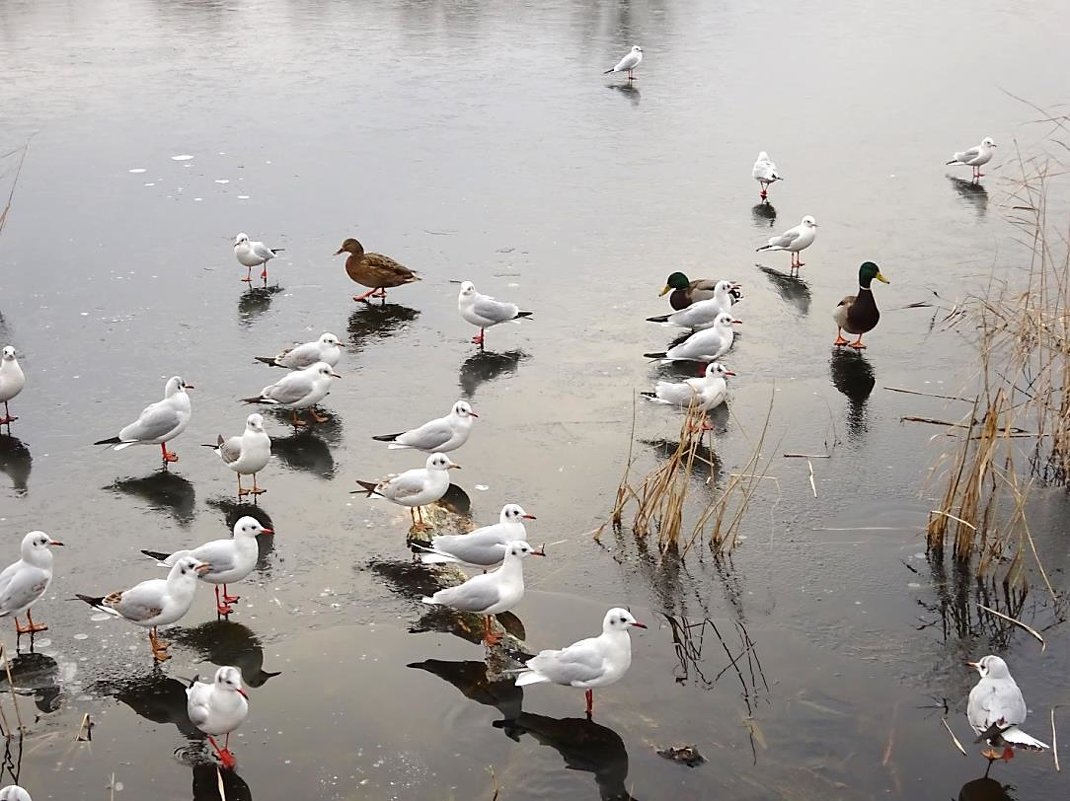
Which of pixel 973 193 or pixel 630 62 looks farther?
pixel 630 62

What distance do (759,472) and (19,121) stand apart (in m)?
11.7

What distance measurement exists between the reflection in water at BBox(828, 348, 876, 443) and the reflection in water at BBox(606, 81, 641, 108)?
26.6 ft

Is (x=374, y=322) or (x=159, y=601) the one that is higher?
(x=159, y=601)

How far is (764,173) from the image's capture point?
562 inches

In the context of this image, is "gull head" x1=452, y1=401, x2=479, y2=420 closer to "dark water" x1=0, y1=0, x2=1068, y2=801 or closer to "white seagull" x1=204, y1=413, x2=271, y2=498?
"dark water" x1=0, y1=0, x2=1068, y2=801

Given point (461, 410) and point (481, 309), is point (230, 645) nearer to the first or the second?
point (461, 410)

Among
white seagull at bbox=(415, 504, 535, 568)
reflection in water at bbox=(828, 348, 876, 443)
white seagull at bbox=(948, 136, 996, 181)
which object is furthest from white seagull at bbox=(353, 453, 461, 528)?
white seagull at bbox=(948, 136, 996, 181)

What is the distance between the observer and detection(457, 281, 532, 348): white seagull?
36.0 feet

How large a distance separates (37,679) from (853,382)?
20.9 ft

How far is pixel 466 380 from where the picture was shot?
416 inches

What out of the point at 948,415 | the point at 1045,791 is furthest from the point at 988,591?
the point at 948,415

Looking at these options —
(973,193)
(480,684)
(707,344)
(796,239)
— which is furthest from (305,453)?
(973,193)

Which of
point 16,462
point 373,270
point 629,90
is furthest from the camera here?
point 629,90

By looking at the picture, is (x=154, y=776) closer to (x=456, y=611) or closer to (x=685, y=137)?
(x=456, y=611)
